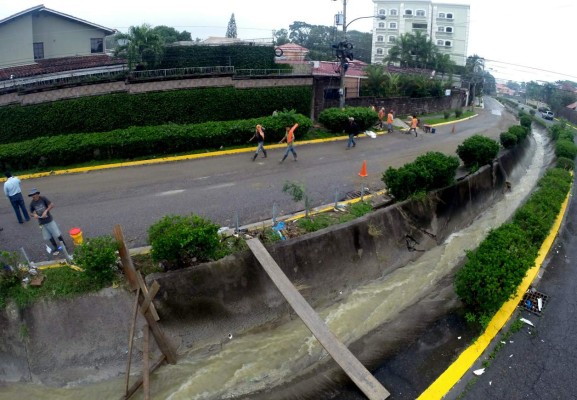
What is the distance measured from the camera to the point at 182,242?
6.78 metres

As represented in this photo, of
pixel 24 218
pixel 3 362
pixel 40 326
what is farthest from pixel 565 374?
pixel 24 218

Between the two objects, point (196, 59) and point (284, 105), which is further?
point (196, 59)

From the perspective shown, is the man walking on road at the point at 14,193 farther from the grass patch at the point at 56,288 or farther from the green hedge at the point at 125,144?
the green hedge at the point at 125,144

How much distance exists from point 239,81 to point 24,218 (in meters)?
12.0

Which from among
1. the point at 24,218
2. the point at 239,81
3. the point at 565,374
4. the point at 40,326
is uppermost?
the point at 239,81

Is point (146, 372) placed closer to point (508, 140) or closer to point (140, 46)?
point (508, 140)

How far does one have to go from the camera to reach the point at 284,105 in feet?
66.1

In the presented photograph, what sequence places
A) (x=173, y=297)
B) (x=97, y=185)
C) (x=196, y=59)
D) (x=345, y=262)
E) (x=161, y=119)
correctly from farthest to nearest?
(x=196, y=59), (x=161, y=119), (x=97, y=185), (x=345, y=262), (x=173, y=297)

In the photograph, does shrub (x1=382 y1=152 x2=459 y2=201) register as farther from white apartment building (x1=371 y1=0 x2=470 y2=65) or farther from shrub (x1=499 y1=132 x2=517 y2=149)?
white apartment building (x1=371 y1=0 x2=470 y2=65)

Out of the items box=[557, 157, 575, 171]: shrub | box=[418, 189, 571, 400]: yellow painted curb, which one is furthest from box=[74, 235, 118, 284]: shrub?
box=[557, 157, 575, 171]: shrub

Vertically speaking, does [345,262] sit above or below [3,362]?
above

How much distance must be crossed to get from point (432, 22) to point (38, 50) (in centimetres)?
6335

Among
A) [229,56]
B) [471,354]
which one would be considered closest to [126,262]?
[471,354]

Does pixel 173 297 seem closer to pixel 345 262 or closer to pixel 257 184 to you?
pixel 345 262
